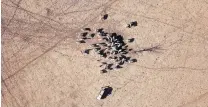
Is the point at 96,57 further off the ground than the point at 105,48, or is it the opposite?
the point at 105,48

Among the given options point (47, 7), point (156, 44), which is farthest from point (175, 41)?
point (47, 7)

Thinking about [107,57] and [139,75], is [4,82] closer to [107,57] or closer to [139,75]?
[107,57]

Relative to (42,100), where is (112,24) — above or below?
above

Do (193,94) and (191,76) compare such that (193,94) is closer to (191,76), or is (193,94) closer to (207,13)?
(191,76)

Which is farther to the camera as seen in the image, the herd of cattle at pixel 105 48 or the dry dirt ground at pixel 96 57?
the herd of cattle at pixel 105 48

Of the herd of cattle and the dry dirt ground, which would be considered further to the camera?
the herd of cattle

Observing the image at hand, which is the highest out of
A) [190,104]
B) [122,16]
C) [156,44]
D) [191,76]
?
[122,16]
